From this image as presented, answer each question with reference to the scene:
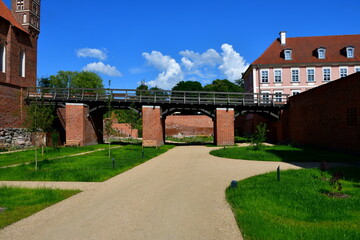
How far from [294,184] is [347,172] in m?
3.81

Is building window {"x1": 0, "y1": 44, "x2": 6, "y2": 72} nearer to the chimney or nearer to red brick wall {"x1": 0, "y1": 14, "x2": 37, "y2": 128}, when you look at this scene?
red brick wall {"x1": 0, "y1": 14, "x2": 37, "y2": 128}

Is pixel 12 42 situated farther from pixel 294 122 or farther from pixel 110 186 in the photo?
pixel 294 122

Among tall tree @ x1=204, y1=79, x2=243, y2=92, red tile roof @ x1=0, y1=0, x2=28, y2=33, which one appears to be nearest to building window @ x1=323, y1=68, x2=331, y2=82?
tall tree @ x1=204, y1=79, x2=243, y2=92

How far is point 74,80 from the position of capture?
63.3 metres

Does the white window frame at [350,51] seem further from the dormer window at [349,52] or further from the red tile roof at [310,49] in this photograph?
the red tile roof at [310,49]

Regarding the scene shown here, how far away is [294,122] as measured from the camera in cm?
2670

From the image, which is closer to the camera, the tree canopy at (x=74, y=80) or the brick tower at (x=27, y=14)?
the brick tower at (x=27, y=14)

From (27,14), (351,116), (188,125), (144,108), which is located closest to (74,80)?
(188,125)

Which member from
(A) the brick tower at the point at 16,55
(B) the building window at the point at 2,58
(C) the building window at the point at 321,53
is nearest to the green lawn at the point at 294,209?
(A) the brick tower at the point at 16,55

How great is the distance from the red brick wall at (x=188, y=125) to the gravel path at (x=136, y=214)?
1539 inches

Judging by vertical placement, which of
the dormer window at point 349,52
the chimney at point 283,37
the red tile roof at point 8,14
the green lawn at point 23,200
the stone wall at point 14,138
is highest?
the chimney at point 283,37

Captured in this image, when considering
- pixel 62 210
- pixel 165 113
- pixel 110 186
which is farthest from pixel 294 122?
pixel 62 210

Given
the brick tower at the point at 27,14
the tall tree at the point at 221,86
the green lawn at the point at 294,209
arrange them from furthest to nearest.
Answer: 1. the tall tree at the point at 221,86
2. the brick tower at the point at 27,14
3. the green lawn at the point at 294,209

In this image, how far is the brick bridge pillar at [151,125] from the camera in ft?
86.6
